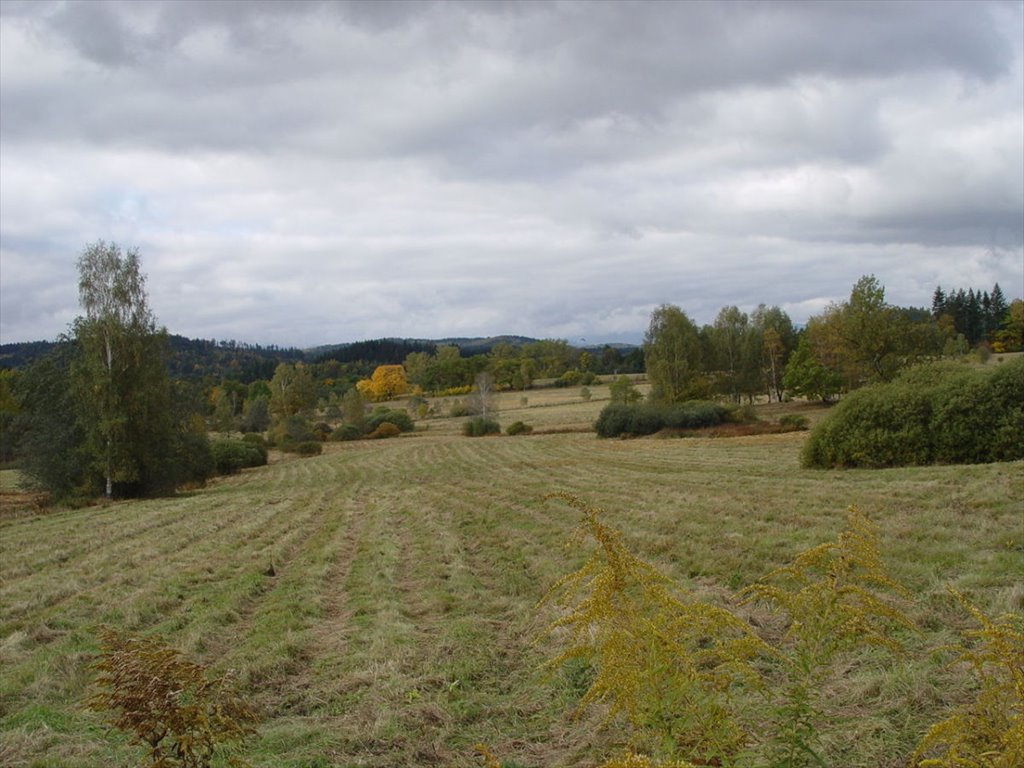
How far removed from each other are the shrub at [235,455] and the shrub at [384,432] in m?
17.0

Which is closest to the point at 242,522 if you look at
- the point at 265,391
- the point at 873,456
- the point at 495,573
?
the point at 495,573

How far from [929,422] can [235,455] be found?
47.1m

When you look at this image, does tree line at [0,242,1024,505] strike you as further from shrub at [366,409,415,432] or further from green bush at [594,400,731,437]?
green bush at [594,400,731,437]

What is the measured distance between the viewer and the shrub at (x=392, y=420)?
245 ft

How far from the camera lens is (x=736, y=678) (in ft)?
19.0

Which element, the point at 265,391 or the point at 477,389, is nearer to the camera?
the point at 477,389

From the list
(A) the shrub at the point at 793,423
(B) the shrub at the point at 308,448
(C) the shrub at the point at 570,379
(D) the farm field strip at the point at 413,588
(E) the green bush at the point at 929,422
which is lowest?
(B) the shrub at the point at 308,448

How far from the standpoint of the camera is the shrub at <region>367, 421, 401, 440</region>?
235 ft

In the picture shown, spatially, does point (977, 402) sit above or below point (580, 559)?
above

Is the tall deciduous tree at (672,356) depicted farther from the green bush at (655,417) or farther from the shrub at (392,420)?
the shrub at (392,420)

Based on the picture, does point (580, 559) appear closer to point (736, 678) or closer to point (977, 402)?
point (736, 678)

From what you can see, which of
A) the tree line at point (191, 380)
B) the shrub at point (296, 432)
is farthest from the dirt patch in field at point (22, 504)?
the shrub at point (296, 432)

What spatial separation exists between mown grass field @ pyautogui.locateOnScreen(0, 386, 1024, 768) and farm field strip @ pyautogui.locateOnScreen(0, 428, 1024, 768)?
4 cm

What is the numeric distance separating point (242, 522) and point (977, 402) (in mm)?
21620
